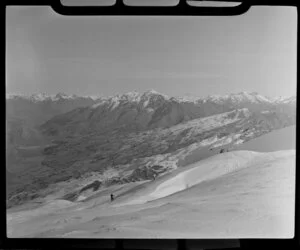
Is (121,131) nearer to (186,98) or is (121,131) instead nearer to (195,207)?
(186,98)

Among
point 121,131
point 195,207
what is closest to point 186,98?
point 121,131

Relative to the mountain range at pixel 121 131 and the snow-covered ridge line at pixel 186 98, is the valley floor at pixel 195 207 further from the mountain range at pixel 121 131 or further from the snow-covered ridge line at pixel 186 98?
the snow-covered ridge line at pixel 186 98

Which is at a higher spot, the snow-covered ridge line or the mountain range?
the snow-covered ridge line

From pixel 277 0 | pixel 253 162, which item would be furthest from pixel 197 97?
pixel 277 0

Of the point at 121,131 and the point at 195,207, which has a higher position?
the point at 121,131

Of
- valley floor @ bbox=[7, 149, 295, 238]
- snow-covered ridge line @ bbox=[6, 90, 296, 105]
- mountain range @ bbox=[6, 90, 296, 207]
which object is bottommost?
valley floor @ bbox=[7, 149, 295, 238]

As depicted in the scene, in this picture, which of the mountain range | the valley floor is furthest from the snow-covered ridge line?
the valley floor

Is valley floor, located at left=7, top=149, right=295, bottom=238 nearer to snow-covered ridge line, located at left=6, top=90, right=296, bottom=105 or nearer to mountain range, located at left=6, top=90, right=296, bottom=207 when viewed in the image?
mountain range, located at left=6, top=90, right=296, bottom=207
